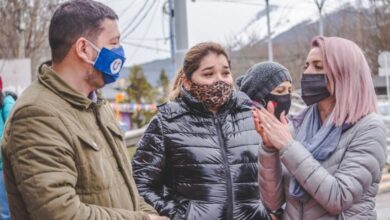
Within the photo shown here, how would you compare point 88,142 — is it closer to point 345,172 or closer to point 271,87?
point 345,172

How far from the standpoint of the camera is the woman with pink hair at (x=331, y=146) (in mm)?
2525

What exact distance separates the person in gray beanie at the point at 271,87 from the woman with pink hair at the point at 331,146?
1.59 ft

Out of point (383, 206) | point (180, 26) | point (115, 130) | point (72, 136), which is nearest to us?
point (72, 136)

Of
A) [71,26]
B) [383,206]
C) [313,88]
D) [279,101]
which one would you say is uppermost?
[71,26]

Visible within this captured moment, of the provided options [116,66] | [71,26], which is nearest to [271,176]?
[116,66]

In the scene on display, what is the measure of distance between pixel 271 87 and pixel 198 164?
67cm

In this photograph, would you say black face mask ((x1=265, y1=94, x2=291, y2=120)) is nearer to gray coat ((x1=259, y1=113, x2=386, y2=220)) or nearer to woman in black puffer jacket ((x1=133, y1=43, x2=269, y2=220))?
woman in black puffer jacket ((x1=133, y1=43, x2=269, y2=220))

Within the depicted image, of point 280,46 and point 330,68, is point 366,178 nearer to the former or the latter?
point 330,68

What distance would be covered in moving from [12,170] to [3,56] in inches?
597

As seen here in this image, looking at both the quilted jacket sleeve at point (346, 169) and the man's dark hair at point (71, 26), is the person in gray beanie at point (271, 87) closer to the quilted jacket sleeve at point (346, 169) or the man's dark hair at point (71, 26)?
the quilted jacket sleeve at point (346, 169)

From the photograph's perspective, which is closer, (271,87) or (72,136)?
(72,136)

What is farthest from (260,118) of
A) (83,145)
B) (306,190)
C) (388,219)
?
(388,219)

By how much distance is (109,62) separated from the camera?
7.59 feet

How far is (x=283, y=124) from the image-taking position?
8.86 feet
